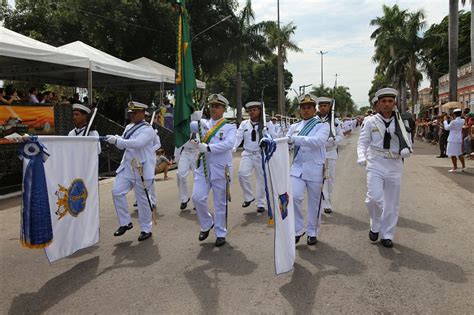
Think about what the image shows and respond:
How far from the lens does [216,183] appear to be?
229 inches

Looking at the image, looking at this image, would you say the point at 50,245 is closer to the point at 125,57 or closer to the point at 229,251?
the point at 229,251

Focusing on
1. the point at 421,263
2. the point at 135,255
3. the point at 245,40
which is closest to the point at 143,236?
the point at 135,255

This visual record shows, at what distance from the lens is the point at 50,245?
4.59 m

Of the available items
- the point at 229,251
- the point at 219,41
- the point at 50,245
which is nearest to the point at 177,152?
the point at 229,251

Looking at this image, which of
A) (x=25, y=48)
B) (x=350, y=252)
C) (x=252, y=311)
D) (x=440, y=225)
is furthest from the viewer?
(x=25, y=48)

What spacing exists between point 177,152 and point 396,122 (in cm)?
465

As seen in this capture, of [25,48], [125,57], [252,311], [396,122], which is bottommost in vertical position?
[252,311]

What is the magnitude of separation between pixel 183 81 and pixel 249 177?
123 inches

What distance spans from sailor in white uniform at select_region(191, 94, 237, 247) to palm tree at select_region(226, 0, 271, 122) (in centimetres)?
2552

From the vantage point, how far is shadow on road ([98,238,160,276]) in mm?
4949

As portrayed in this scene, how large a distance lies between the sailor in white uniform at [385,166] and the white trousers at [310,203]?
66 centimetres

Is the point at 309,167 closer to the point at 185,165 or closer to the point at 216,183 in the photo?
the point at 216,183

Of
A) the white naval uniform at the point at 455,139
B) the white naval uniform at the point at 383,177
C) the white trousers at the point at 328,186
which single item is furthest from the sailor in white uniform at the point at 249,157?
Result: the white naval uniform at the point at 455,139

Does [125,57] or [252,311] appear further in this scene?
[125,57]
